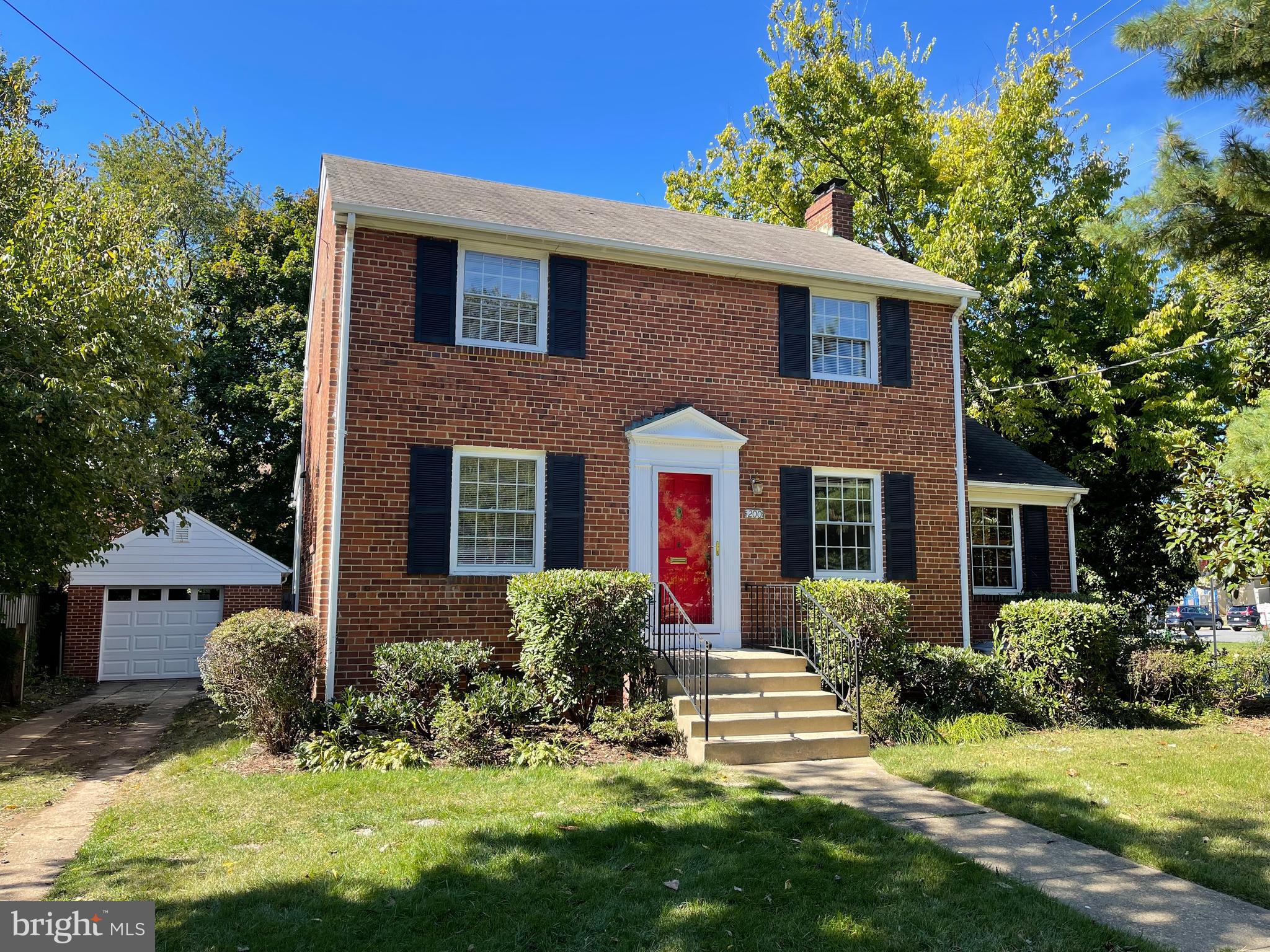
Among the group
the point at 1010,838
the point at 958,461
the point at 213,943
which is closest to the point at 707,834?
the point at 1010,838

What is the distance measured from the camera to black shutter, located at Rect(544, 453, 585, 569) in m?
10.3

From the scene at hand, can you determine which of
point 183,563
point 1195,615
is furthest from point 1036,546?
point 1195,615

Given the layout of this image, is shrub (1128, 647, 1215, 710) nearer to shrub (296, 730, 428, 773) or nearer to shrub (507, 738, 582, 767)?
shrub (507, 738, 582, 767)

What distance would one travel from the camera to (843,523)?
12.0 m

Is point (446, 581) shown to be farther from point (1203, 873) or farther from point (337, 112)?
point (337, 112)

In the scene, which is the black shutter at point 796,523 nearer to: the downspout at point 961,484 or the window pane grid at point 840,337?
the window pane grid at point 840,337

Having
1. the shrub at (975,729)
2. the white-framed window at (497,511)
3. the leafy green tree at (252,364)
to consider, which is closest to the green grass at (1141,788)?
the shrub at (975,729)

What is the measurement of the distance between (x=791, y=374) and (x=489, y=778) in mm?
7099

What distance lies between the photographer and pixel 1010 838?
19.3ft

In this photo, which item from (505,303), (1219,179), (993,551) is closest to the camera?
(1219,179)

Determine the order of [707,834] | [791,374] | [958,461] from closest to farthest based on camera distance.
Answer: [707,834], [791,374], [958,461]

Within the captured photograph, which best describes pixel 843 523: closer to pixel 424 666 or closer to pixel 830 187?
pixel 424 666

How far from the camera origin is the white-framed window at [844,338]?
40.3ft

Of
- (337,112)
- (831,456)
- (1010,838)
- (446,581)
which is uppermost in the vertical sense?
(337,112)
